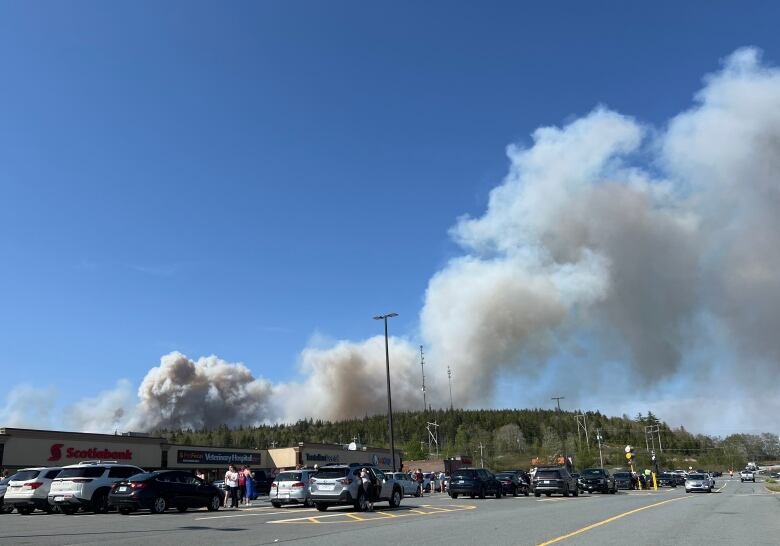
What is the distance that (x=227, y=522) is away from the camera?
17531 millimetres

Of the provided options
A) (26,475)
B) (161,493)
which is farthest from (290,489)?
(26,475)

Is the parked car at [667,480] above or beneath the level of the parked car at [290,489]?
beneath

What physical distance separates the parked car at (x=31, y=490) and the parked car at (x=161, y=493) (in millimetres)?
2967

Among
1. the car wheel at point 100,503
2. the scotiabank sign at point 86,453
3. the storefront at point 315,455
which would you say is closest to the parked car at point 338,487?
the car wheel at point 100,503

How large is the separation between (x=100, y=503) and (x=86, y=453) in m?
29.9

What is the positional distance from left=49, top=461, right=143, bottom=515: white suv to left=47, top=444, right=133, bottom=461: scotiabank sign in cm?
2707

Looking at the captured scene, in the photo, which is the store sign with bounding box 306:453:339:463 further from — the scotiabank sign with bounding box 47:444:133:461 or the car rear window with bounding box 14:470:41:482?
the car rear window with bounding box 14:470:41:482

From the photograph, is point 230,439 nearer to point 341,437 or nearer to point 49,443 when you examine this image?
point 341,437

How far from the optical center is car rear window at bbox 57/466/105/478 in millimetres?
22038

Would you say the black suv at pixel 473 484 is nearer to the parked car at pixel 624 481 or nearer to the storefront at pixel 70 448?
the parked car at pixel 624 481

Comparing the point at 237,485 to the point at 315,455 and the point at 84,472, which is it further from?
the point at 315,455

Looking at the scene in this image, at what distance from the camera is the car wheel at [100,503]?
2195cm

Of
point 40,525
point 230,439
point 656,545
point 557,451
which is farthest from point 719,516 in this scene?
point 230,439

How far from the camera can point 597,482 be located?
4134cm
